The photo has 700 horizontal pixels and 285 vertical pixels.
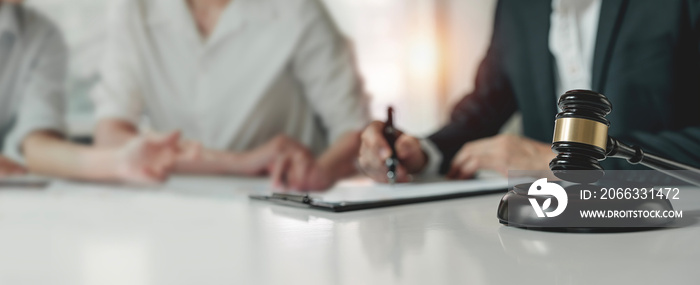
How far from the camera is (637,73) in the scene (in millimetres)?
981

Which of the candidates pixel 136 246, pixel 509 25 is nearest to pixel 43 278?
pixel 136 246

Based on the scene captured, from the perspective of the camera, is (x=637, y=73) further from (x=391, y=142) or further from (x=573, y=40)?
(x=391, y=142)

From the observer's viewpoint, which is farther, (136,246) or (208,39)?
(208,39)

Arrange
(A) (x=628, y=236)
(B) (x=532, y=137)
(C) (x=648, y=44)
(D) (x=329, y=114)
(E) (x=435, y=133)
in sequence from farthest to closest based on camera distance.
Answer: (D) (x=329, y=114), (E) (x=435, y=133), (B) (x=532, y=137), (C) (x=648, y=44), (A) (x=628, y=236)

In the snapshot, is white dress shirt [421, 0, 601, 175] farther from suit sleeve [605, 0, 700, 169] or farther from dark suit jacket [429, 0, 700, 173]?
suit sleeve [605, 0, 700, 169]

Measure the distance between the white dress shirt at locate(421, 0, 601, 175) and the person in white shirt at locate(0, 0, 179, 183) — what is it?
0.79m

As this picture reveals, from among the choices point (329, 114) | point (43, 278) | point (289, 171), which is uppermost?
point (329, 114)

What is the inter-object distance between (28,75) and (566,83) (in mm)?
1476

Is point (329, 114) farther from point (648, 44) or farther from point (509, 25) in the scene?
point (648, 44)

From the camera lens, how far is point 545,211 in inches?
13.8

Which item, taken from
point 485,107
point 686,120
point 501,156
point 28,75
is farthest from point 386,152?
point 28,75

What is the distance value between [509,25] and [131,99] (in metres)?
1.05

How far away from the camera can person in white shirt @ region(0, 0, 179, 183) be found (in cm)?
141

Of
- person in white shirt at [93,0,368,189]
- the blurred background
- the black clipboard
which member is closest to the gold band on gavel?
the black clipboard
